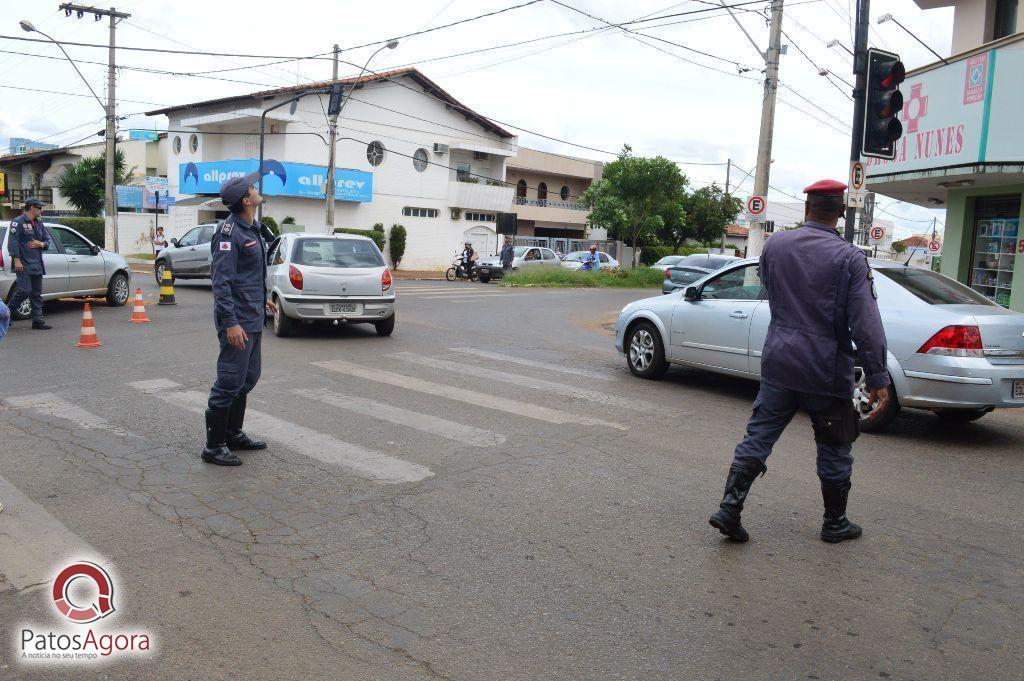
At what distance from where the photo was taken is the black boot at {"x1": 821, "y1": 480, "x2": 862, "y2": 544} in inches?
183

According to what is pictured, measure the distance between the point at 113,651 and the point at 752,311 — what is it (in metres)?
6.83

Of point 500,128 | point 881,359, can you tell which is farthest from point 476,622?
point 500,128

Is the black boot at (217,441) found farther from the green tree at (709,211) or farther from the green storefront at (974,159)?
the green tree at (709,211)

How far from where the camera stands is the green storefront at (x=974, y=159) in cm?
1344

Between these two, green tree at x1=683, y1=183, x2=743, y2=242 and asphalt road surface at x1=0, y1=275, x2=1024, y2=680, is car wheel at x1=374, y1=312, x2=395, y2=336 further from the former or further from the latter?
green tree at x1=683, y1=183, x2=743, y2=242

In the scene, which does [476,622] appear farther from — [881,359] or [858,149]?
[858,149]

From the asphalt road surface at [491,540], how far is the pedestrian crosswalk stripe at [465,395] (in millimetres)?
56

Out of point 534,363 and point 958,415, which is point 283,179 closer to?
point 534,363

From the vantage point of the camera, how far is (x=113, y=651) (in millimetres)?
3379

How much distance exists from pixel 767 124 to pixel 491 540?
671 inches

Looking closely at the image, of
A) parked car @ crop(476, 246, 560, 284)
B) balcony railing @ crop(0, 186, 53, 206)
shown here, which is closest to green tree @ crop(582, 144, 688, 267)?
parked car @ crop(476, 246, 560, 284)

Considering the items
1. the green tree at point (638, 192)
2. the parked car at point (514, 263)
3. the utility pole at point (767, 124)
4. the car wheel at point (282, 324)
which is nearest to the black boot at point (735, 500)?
the car wheel at point (282, 324)

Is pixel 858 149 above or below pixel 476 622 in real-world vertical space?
above

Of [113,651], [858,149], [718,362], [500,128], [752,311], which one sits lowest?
[113,651]
